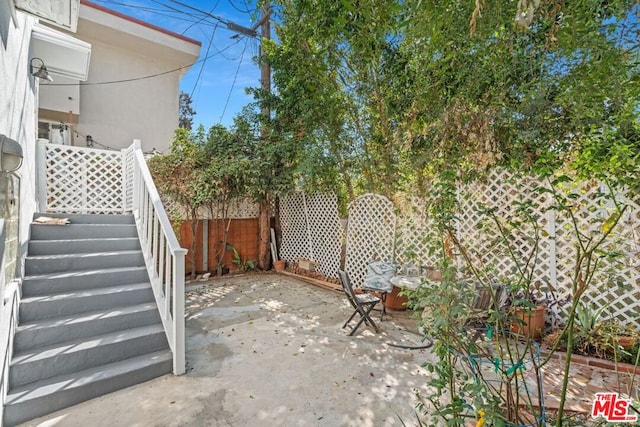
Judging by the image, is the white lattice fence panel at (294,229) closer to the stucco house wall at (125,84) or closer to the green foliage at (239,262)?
the green foliage at (239,262)

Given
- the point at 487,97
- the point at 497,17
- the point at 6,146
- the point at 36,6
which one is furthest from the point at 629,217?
the point at 36,6

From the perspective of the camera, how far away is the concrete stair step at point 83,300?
297 cm

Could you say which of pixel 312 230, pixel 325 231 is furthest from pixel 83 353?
pixel 312 230

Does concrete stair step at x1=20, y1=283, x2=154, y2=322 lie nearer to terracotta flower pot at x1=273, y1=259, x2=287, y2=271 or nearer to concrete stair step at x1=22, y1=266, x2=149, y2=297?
concrete stair step at x1=22, y1=266, x2=149, y2=297

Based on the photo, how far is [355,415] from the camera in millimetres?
2354

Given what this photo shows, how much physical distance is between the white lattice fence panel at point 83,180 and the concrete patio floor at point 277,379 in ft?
8.79

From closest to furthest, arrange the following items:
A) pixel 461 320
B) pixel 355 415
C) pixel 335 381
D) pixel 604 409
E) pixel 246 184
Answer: pixel 604 409, pixel 461 320, pixel 355 415, pixel 335 381, pixel 246 184

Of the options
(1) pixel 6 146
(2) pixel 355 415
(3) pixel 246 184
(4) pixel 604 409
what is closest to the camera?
(4) pixel 604 409

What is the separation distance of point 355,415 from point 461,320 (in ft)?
4.48

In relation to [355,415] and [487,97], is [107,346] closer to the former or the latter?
[355,415]

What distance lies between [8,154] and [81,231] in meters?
2.77

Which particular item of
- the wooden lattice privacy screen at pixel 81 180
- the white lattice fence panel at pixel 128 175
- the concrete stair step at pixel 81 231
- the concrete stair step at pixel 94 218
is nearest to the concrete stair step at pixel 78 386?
the concrete stair step at pixel 81 231

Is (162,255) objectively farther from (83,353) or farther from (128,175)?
(128,175)

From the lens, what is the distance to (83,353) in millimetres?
2729
